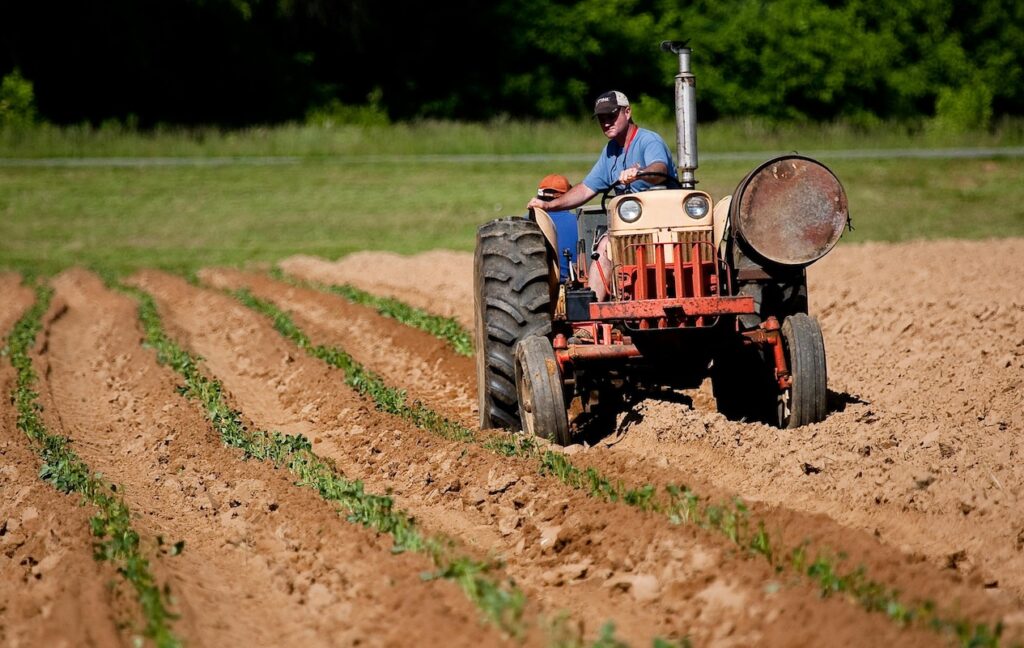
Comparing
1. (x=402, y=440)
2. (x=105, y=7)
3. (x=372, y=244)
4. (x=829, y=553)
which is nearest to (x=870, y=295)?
(x=402, y=440)

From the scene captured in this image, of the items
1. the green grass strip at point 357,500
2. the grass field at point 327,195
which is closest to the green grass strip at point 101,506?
the green grass strip at point 357,500

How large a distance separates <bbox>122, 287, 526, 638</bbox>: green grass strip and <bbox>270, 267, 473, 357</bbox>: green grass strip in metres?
2.12

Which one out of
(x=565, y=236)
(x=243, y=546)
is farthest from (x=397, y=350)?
(x=243, y=546)

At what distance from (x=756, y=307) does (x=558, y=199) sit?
1.39m

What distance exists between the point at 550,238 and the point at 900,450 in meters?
2.50

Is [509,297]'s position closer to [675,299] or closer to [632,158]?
[675,299]

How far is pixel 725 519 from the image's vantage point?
538 centimetres

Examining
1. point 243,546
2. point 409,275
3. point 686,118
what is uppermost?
point 686,118

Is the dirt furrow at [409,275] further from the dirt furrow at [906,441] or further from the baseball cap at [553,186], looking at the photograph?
the baseball cap at [553,186]

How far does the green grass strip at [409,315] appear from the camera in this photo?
38.5ft

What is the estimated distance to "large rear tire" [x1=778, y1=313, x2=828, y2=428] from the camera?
22.7ft

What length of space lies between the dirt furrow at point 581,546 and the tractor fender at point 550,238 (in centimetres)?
115

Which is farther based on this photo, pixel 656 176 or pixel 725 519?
pixel 656 176

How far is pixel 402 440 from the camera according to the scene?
25.1 ft
